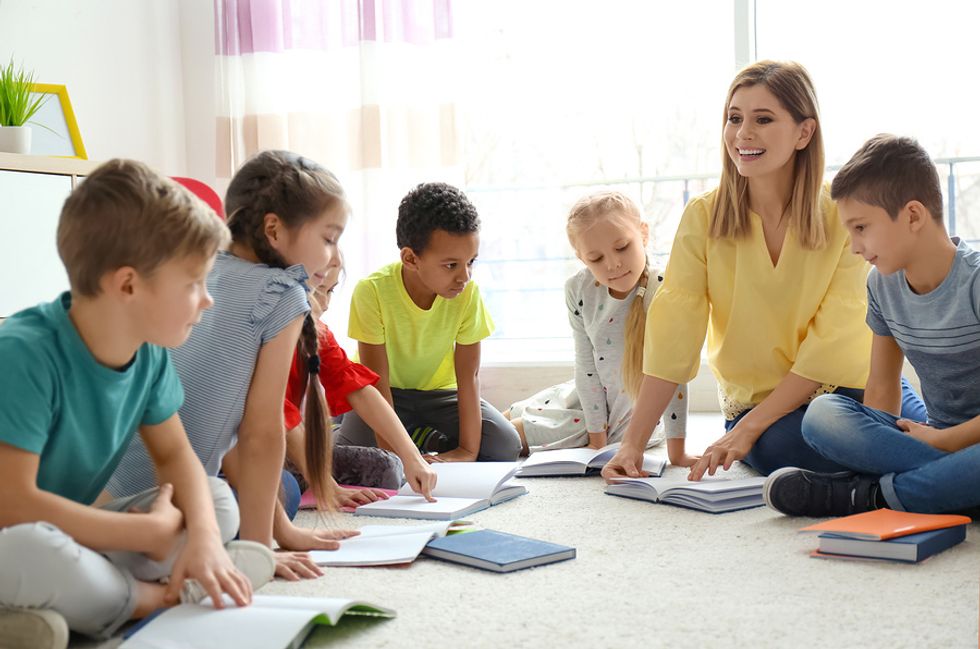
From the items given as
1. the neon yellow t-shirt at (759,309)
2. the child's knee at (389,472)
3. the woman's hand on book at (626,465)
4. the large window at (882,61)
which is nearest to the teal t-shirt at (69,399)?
the child's knee at (389,472)

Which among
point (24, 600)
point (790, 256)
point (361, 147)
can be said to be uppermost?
point (361, 147)

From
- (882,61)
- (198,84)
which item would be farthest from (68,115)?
(882,61)

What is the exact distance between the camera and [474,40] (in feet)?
11.5

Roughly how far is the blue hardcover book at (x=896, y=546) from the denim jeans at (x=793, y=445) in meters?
0.51

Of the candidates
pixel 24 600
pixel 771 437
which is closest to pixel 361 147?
pixel 771 437

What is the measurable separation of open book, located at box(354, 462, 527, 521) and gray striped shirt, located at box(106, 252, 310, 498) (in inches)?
15.7

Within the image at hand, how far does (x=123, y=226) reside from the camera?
3.58 feet

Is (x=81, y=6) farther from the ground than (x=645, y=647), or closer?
farther from the ground

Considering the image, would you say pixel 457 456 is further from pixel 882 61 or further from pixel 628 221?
pixel 882 61

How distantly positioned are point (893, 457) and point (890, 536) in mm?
293

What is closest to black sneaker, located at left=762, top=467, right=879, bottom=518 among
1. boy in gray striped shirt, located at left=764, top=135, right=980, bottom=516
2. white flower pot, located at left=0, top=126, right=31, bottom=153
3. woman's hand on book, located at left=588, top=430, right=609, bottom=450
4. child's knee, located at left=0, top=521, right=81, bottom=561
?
boy in gray striped shirt, located at left=764, top=135, right=980, bottom=516

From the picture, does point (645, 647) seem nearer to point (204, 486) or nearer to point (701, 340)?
point (204, 486)

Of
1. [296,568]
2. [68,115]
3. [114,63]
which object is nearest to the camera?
[296,568]

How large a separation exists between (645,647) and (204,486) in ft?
1.76
